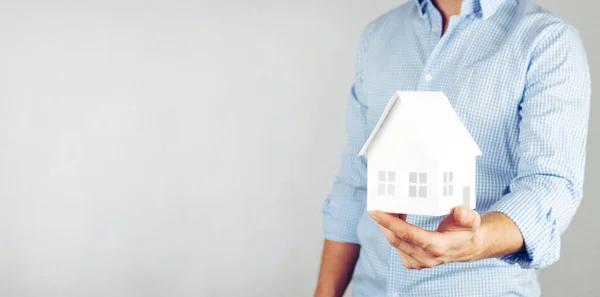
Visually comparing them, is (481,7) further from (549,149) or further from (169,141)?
(169,141)

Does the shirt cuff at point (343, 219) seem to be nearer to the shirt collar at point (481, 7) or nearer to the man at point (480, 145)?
the man at point (480, 145)

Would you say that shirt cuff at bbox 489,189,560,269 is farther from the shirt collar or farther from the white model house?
the shirt collar

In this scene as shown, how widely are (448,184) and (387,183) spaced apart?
70mm

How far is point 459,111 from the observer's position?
1.10 metres

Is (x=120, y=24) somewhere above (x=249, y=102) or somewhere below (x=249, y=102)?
above

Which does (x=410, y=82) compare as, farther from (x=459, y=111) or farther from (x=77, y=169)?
(x=77, y=169)

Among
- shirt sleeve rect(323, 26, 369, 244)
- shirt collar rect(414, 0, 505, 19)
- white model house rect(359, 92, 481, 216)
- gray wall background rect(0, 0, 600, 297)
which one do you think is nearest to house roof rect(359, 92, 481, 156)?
white model house rect(359, 92, 481, 216)

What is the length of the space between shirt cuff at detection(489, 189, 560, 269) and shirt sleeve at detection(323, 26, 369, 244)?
451mm

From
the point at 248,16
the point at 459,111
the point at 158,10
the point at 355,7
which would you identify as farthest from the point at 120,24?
the point at 459,111

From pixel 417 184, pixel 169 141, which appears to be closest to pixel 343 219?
pixel 417 184

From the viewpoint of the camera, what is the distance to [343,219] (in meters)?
1.34

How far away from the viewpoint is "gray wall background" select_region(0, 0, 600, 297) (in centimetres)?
202

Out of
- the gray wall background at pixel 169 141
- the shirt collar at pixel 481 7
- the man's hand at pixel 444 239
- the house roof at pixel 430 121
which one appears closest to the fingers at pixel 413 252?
the man's hand at pixel 444 239

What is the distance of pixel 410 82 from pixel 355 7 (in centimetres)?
93
